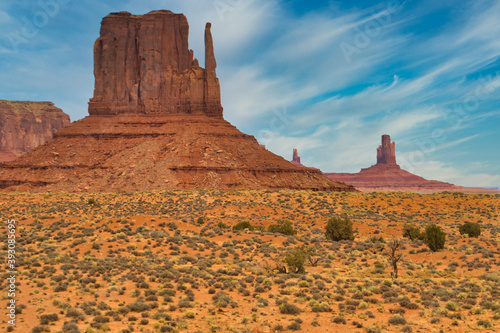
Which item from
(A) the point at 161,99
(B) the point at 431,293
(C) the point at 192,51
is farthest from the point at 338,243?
(C) the point at 192,51

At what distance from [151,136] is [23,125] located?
408 ft

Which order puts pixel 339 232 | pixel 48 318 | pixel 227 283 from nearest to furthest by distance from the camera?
pixel 48 318 < pixel 227 283 < pixel 339 232

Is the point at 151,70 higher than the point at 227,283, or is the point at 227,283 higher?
the point at 151,70

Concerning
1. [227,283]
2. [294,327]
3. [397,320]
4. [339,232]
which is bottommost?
[294,327]

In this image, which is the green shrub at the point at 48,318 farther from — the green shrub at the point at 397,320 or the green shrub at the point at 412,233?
the green shrub at the point at 412,233

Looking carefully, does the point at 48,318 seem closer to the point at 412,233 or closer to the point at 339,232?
the point at 339,232

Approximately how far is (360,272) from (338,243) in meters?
7.49

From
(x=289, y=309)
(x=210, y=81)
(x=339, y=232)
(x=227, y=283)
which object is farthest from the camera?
(x=210, y=81)

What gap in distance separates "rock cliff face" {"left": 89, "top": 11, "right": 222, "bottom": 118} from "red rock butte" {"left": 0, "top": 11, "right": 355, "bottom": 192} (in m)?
0.24

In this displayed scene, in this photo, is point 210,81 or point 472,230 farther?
point 210,81

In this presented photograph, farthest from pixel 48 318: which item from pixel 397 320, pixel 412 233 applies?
pixel 412 233

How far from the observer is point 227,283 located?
1727 cm

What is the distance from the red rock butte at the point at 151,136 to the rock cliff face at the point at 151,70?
0.24m

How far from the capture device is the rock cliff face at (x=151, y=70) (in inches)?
3954
